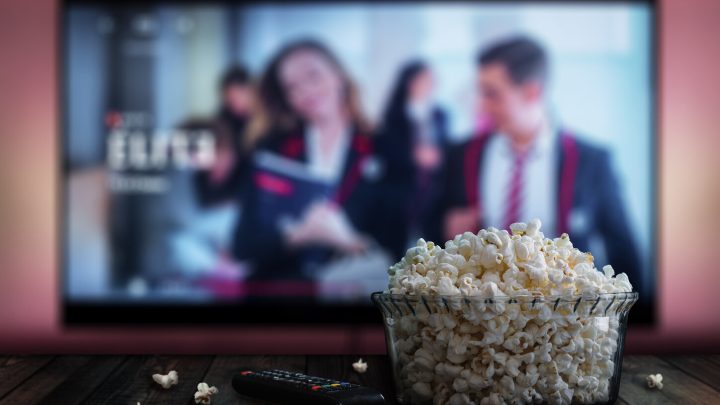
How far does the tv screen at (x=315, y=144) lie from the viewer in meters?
3.02

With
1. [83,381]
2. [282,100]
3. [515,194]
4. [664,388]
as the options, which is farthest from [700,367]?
[282,100]

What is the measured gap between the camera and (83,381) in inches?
44.7

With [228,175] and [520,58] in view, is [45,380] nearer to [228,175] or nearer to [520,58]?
[228,175]

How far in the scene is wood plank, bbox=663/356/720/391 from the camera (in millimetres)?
1162

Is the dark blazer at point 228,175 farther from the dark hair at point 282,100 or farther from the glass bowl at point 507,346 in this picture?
the glass bowl at point 507,346

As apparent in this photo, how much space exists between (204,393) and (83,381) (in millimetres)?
209

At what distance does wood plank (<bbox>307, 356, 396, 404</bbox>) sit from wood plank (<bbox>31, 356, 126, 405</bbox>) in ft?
0.90

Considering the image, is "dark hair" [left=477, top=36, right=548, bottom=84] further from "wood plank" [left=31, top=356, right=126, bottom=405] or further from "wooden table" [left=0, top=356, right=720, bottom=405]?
"wood plank" [left=31, top=356, right=126, bottom=405]

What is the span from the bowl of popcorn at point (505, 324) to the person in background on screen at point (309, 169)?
2030mm

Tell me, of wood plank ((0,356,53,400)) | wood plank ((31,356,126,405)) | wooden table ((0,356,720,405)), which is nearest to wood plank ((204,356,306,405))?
wooden table ((0,356,720,405))

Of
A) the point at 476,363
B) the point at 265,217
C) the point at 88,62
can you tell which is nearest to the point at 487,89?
the point at 265,217

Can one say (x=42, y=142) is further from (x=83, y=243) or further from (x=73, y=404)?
(x=73, y=404)

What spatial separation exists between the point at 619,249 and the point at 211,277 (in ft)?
4.59

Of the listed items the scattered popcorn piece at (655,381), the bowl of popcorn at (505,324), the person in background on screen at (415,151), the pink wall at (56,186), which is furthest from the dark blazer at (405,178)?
the bowl of popcorn at (505,324)
